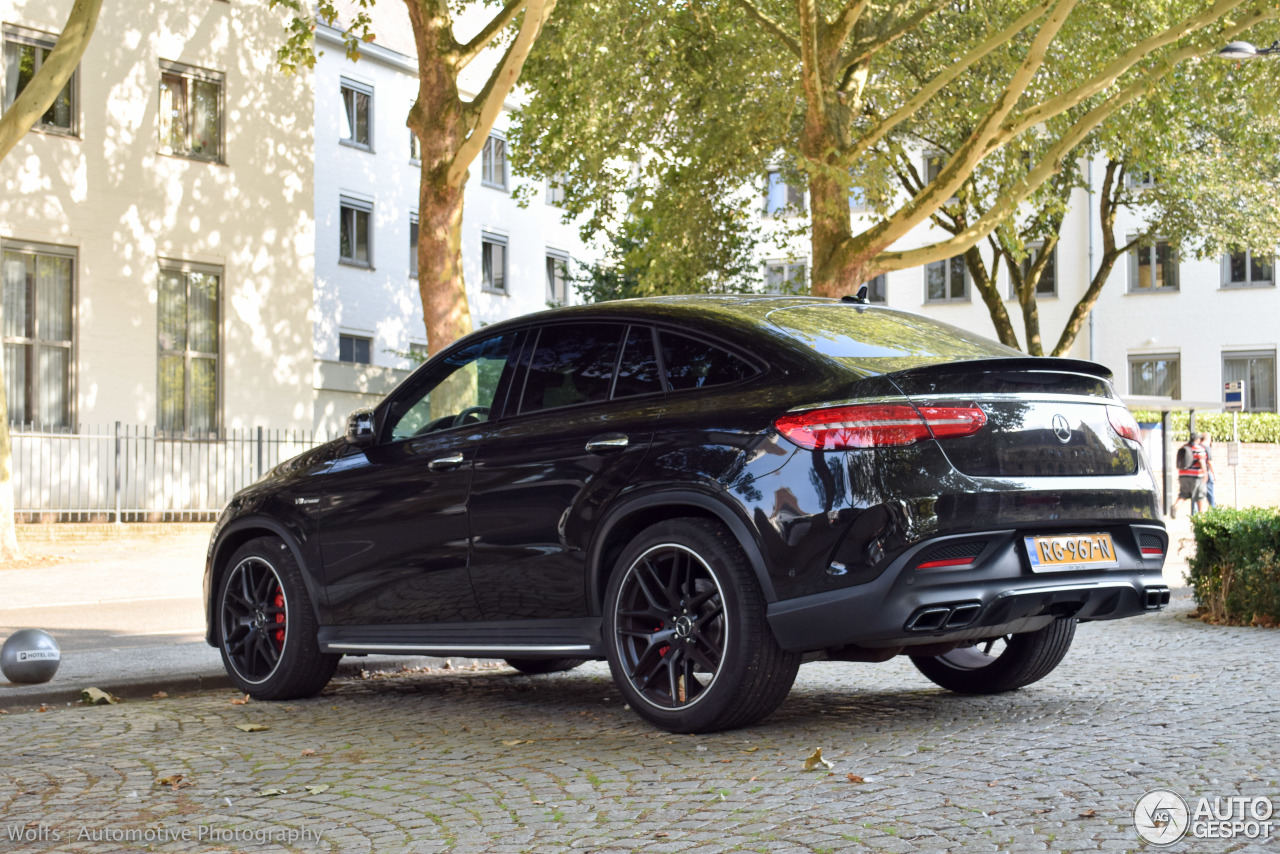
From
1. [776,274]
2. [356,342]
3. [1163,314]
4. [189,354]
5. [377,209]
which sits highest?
[776,274]

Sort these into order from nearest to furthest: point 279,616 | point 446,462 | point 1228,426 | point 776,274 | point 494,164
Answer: point 446,462
point 279,616
point 494,164
point 1228,426
point 776,274

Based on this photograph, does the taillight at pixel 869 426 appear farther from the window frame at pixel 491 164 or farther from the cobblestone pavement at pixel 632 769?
the window frame at pixel 491 164

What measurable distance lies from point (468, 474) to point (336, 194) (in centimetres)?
2840

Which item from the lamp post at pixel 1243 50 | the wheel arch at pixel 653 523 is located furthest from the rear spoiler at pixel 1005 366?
the lamp post at pixel 1243 50

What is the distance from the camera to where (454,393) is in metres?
6.98

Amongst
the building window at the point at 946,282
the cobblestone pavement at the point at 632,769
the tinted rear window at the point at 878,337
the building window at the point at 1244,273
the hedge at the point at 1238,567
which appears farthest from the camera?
the building window at the point at 946,282

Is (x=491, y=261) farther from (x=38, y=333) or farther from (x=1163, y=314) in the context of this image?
(x=1163, y=314)

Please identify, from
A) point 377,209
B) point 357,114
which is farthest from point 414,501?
point 357,114

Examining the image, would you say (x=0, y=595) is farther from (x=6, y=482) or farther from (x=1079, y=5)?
(x=1079, y=5)

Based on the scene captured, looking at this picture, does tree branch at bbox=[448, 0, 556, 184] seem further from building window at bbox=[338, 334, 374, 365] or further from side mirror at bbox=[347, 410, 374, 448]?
building window at bbox=[338, 334, 374, 365]

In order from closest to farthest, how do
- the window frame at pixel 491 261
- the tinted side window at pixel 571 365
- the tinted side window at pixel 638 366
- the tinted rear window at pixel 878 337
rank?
the tinted rear window at pixel 878 337
the tinted side window at pixel 638 366
the tinted side window at pixel 571 365
the window frame at pixel 491 261

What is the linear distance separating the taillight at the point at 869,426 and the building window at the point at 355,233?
97.9 feet

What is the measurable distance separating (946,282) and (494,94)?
35.2 meters

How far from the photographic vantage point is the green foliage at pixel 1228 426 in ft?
134
